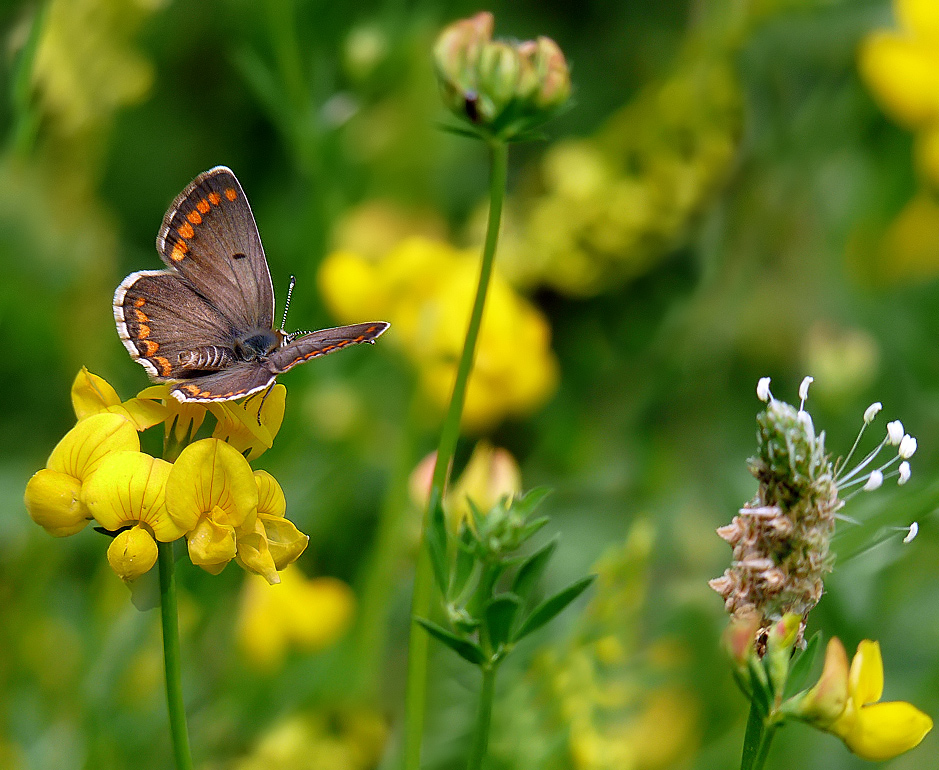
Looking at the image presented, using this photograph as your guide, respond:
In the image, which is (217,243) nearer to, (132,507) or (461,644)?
(132,507)

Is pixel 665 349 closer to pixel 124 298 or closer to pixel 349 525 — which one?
pixel 349 525

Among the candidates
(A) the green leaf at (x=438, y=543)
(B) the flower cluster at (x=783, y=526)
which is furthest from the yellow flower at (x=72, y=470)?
(B) the flower cluster at (x=783, y=526)

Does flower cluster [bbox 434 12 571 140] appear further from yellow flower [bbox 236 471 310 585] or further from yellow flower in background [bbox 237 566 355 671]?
yellow flower in background [bbox 237 566 355 671]

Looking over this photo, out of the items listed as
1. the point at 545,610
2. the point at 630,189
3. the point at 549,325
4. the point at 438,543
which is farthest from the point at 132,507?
the point at 549,325

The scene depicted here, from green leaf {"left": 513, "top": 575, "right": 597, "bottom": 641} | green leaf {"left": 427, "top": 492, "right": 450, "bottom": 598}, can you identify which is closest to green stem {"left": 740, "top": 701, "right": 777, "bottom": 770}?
green leaf {"left": 513, "top": 575, "right": 597, "bottom": 641}

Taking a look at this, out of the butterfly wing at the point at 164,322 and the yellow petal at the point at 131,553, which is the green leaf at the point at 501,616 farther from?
the butterfly wing at the point at 164,322

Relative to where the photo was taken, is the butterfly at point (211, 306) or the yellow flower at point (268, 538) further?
the butterfly at point (211, 306)
